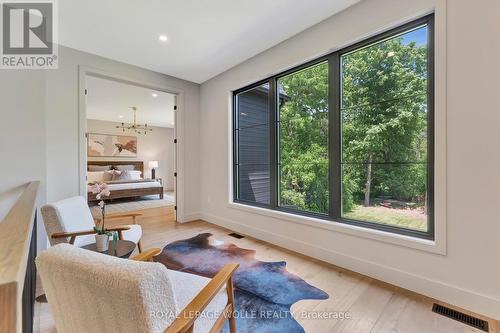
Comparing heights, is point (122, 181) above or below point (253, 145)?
below

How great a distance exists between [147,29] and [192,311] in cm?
297

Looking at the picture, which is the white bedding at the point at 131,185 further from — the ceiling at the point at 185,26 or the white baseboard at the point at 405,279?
the white baseboard at the point at 405,279

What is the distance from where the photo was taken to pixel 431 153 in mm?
1904

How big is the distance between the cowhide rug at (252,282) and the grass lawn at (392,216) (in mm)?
903

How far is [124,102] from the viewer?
566 cm

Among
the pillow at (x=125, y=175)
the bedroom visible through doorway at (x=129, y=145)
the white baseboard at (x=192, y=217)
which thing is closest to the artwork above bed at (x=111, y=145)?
the bedroom visible through doorway at (x=129, y=145)

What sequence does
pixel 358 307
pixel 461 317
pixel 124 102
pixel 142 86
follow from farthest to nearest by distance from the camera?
pixel 124 102
pixel 142 86
pixel 358 307
pixel 461 317

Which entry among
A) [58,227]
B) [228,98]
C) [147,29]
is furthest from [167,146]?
[58,227]

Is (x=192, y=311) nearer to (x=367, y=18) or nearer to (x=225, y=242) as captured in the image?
(x=225, y=242)

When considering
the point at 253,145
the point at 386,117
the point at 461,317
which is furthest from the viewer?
the point at 253,145

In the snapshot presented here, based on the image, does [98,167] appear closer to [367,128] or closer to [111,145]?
[111,145]

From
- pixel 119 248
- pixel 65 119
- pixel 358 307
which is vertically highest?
pixel 65 119

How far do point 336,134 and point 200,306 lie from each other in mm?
Answer: 2176

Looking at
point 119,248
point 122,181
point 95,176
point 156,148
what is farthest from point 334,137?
point 156,148
